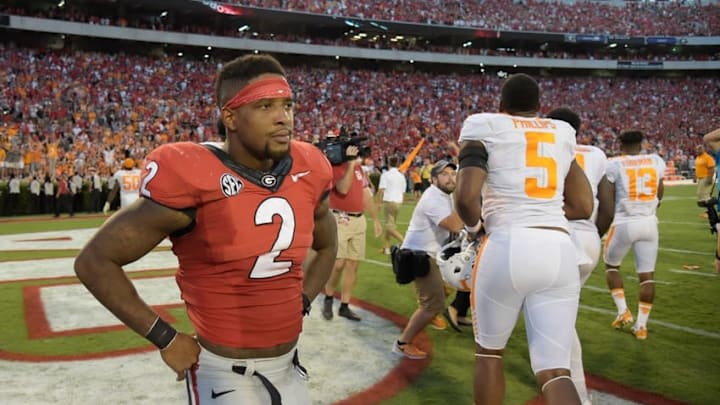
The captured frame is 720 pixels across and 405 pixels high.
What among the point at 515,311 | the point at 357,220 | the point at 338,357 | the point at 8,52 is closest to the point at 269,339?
the point at 515,311

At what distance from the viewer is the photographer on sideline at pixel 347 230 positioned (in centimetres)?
641

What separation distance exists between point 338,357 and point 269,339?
301 centimetres

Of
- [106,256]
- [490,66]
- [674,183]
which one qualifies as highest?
[490,66]

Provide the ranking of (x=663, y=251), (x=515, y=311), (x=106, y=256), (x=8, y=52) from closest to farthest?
(x=106, y=256) < (x=515, y=311) < (x=663, y=251) < (x=8, y=52)

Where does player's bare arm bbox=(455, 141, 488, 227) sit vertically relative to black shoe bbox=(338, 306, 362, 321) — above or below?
above

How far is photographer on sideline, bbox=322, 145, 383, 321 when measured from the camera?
641 centimetres

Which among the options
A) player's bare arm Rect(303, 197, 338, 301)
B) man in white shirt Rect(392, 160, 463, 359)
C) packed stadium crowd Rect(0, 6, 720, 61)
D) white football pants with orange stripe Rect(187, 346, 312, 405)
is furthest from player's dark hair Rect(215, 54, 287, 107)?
packed stadium crowd Rect(0, 6, 720, 61)

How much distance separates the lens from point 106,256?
1.94 meters

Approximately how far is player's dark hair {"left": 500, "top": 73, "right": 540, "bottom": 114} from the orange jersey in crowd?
147cm

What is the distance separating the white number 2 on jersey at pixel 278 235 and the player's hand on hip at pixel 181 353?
1.05ft

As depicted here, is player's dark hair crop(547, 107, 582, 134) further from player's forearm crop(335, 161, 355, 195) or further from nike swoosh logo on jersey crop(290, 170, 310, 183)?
nike swoosh logo on jersey crop(290, 170, 310, 183)

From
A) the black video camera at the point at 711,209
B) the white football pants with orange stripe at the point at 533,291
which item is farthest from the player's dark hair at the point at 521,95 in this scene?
the black video camera at the point at 711,209

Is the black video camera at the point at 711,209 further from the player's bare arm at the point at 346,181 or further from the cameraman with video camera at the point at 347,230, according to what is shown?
the player's bare arm at the point at 346,181

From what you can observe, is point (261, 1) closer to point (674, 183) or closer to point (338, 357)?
point (674, 183)
